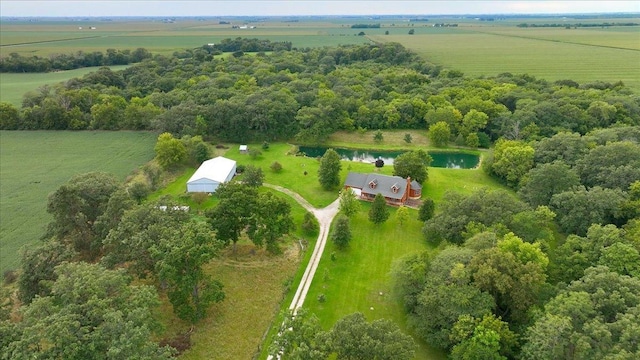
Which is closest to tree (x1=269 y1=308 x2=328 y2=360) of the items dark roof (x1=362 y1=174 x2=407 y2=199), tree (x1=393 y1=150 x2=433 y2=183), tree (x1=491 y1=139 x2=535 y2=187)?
dark roof (x1=362 y1=174 x2=407 y2=199)

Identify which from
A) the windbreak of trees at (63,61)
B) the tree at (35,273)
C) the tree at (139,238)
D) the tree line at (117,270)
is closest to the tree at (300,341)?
the tree line at (117,270)

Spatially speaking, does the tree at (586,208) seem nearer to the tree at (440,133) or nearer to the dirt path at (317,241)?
the dirt path at (317,241)

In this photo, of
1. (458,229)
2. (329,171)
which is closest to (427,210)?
(458,229)

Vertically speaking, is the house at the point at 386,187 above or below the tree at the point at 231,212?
below

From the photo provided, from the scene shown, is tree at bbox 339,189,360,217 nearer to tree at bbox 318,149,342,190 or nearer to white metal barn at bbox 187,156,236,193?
tree at bbox 318,149,342,190

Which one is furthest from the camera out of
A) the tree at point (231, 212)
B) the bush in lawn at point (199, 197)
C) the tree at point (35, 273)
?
the bush in lawn at point (199, 197)

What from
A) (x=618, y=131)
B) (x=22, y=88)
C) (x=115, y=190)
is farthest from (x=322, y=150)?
(x=22, y=88)
